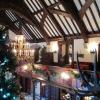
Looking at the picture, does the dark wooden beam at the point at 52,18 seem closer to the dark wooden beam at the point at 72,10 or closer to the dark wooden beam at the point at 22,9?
the dark wooden beam at the point at 22,9

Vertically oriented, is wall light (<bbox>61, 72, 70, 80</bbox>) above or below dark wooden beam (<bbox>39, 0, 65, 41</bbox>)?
below

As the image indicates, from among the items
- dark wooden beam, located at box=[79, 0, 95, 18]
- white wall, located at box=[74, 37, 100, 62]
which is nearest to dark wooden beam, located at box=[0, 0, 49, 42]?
white wall, located at box=[74, 37, 100, 62]

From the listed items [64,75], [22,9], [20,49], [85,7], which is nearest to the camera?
[20,49]

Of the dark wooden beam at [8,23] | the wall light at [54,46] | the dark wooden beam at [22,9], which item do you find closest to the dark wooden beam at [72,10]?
the dark wooden beam at [22,9]

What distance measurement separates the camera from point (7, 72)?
37.9 feet

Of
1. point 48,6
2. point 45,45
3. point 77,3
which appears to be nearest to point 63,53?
point 45,45

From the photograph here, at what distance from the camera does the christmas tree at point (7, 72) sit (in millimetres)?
11320

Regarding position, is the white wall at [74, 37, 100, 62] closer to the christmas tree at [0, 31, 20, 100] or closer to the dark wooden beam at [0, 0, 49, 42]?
the dark wooden beam at [0, 0, 49, 42]

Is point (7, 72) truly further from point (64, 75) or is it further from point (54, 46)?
point (54, 46)

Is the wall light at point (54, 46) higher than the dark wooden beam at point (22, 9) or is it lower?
lower

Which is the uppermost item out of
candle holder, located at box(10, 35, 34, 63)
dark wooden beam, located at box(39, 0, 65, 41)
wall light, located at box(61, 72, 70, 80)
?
dark wooden beam, located at box(39, 0, 65, 41)

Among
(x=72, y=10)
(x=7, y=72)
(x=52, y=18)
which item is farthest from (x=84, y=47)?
(x=7, y=72)

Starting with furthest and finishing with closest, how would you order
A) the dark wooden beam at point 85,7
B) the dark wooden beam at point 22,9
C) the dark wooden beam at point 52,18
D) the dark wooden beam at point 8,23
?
the dark wooden beam at point 8,23 < the dark wooden beam at point 22,9 < the dark wooden beam at point 52,18 < the dark wooden beam at point 85,7

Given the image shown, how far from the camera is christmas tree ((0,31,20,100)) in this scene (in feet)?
37.1
